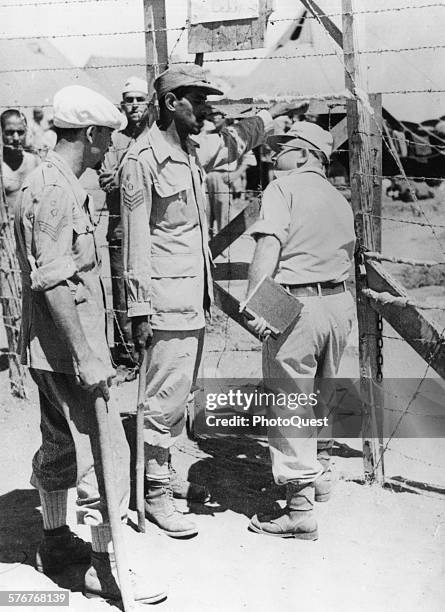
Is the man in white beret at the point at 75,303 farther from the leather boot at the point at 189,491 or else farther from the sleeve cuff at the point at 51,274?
the leather boot at the point at 189,491

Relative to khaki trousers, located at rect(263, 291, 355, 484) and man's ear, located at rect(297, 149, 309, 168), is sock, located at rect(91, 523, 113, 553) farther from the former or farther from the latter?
man's ear, located at rect(297, 149, 309, 168)

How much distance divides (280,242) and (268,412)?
2.93 feet

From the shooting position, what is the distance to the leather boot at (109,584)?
122 inches

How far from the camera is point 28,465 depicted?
459 cm

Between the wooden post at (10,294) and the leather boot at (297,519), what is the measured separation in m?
2.74

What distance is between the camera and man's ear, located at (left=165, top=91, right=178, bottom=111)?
12.2 feet

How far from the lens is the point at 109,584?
3131 millimetres

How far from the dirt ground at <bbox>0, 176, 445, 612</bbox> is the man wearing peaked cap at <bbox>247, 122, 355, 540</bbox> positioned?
0.25 metres

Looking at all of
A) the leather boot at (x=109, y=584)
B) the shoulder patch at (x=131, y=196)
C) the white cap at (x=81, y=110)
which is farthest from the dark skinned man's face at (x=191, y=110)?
the leather boot at (x=109, y=584)

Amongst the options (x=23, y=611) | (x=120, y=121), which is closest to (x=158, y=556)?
(x=23, y=611)

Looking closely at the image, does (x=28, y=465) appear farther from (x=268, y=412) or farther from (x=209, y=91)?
(x=209, y=91)

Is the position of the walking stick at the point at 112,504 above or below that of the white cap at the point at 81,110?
below

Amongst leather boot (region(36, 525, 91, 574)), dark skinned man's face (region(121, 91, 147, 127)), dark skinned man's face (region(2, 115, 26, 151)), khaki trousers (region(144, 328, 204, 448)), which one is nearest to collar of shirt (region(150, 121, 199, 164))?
khaki trousers (region(144, 328, 204, 448))

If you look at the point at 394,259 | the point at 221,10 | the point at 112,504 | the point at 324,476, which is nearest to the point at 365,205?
the point at 394,259
